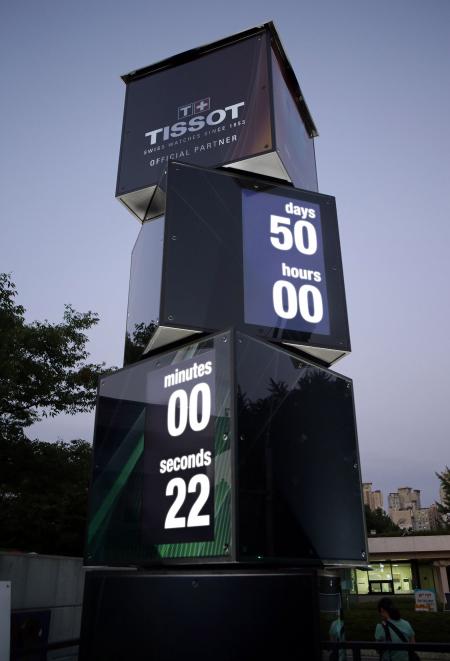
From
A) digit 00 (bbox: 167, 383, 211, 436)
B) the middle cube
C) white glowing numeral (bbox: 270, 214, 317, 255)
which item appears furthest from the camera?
white glowing numeral (bbox: 270, 214, 317, 255)

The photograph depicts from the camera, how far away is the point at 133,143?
4.10 meters

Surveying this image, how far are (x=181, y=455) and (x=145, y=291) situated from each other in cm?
110

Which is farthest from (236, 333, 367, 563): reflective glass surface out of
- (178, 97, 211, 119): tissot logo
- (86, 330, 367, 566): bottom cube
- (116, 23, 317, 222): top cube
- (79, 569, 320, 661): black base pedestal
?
(178, 97, 211, 119): tissot logo

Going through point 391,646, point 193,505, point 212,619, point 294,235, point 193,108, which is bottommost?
point 391,646

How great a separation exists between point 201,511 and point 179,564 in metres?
0.24

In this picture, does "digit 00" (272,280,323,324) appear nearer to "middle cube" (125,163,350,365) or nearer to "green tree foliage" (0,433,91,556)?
"middle cube" (125,163,350,365)

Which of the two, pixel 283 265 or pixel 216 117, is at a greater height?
pixel 216 117

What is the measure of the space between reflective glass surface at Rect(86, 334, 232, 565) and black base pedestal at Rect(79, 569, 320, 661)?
0.13 meters

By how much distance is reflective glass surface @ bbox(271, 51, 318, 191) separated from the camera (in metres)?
3.73

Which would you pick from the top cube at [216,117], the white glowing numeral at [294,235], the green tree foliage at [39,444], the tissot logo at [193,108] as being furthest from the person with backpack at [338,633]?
the green tree foliage at [39,444]

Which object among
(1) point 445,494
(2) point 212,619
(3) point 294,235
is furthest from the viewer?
(1) point 445,494

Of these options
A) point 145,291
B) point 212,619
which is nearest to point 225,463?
point 212,619

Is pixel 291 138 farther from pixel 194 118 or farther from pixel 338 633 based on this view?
pixel 338 633

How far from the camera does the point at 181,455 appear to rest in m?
2.53
